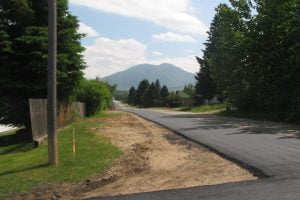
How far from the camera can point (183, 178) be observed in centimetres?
961

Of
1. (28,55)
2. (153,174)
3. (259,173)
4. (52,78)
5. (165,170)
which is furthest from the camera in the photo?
(28,55)

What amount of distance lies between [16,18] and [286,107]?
20570mm

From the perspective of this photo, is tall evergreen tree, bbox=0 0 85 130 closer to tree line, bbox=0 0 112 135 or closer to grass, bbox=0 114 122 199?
tree line, bbox=0 0 112 135

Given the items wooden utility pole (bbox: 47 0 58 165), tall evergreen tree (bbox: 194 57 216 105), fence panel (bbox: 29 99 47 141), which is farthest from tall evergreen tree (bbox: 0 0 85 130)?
tall evergreen tree (bbox: 194 57 216 105)

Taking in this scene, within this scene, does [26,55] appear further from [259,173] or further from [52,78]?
[259,173]

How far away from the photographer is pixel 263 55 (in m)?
34.6

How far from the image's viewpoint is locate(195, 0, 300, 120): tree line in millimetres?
31750

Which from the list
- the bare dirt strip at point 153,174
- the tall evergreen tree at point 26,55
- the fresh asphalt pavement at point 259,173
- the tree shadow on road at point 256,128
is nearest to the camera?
the fresh asphalt pavement at point 259,173

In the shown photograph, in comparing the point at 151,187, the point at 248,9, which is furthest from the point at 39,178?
the point at 248,9

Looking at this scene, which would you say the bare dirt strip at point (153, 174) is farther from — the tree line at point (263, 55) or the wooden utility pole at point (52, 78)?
the tree line at point (263, 55)

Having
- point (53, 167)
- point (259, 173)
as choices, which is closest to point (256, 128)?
point (259, 173)

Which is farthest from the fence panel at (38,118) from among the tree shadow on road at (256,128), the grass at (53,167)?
the tree shadow on road at (256,128)

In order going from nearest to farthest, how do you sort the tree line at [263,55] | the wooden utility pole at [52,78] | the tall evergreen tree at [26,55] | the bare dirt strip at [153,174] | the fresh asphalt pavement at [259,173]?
the fresh asphalt pavement at [259,173] < the bare dirt strip at [153,174] < the wooden utility pole at [52,78] < the tall evergreen tree at [26,55] < the tree line at [263,55]

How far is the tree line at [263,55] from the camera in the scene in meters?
31.8
